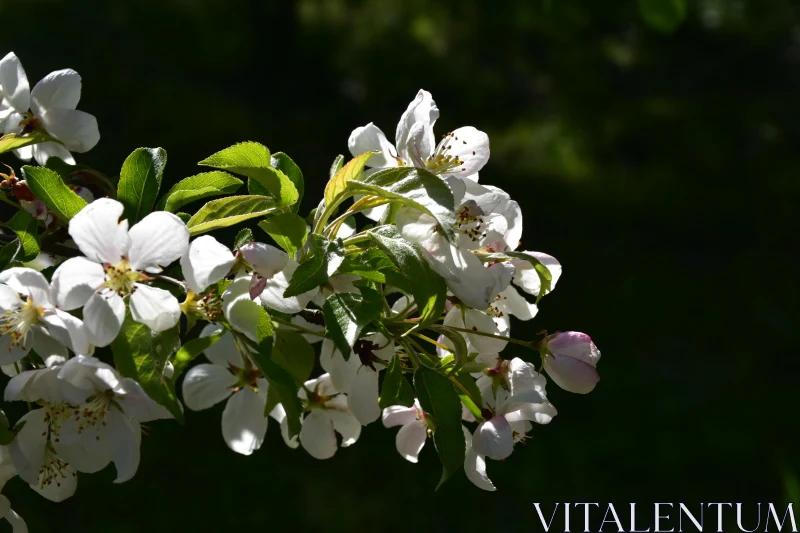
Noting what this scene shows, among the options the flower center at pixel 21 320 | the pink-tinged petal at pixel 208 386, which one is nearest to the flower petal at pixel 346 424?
the pink-tinged petal at pixel 208 386

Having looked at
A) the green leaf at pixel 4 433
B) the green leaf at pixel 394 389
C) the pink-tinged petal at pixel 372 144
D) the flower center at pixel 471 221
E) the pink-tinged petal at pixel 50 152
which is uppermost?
the pink-tinged petal at pixel 372 144

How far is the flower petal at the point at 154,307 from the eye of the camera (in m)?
0.74

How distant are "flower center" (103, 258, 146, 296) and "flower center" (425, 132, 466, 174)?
0.29 m

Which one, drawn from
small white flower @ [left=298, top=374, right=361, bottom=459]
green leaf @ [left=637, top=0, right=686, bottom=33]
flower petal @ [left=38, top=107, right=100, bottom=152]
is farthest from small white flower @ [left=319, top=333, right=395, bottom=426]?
green leaf @ [left=637, top=0, right=686, bottom=33]

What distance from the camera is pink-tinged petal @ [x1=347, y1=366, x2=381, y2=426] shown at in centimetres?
84

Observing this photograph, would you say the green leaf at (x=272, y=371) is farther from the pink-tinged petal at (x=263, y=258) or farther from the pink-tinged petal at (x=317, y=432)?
the pink-tinged petal at (x=317, y=432)

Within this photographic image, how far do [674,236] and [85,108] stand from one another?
2.96 meters

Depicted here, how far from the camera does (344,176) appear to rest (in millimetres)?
829

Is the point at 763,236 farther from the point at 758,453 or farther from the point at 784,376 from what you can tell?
the point at 758,453

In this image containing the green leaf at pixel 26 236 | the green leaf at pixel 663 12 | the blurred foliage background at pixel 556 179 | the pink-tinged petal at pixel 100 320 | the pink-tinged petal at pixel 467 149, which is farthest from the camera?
the blurred foliage background at pixel 556 179

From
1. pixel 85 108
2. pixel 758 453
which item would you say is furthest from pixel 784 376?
pixel 85 108

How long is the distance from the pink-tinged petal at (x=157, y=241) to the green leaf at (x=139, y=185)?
0.13 metres

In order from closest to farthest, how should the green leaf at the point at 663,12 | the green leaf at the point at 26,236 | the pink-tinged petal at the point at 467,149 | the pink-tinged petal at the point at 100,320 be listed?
1. the pink-tinged petal at the point at 100,320
2. the green leaf at the point at 26,236
3. the pink-tinged petal at the point at 467,149
4. the green leaf at the point at 663,12

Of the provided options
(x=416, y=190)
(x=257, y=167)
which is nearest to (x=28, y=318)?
(x=257, y=167)
